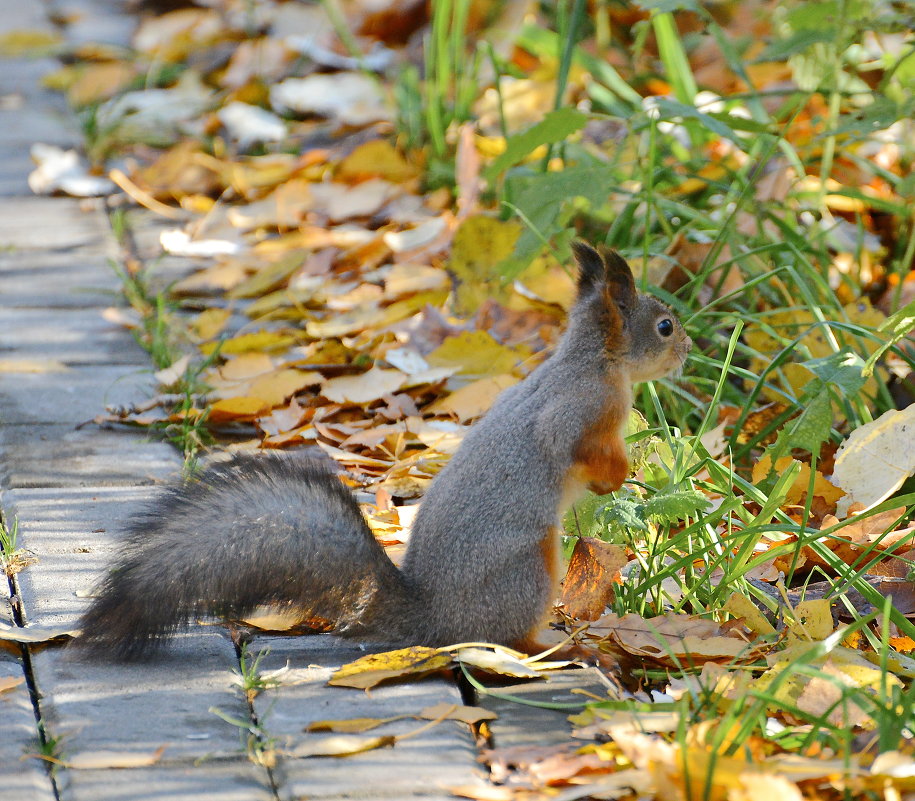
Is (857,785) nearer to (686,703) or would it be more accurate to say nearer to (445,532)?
(686,703)

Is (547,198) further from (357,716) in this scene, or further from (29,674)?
(29,674)

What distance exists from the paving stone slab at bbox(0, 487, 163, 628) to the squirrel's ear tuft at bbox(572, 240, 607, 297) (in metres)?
1.12

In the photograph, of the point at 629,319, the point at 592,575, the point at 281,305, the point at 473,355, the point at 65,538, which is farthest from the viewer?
the point at 281,305

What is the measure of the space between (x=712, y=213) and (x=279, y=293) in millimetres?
1475

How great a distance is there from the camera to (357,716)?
2.13 m

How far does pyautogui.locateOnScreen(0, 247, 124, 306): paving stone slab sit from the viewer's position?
13.3 ft

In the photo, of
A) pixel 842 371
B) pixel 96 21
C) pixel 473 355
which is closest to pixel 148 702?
pixel 842 371

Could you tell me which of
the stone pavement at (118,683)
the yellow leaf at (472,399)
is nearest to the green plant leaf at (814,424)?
the stone pavement at (118,683)

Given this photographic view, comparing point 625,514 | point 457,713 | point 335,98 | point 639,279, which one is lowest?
point 457,713

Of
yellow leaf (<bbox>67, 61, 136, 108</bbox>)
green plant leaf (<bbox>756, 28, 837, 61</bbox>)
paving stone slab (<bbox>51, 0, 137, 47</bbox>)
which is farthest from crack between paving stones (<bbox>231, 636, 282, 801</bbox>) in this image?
paving stone slab (<bbox>51, 0, 137, 47</bbox>)

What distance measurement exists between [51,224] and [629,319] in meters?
2.68

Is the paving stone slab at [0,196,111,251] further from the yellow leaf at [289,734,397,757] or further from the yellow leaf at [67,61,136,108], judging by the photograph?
the yellow leaf at [289,734,397,757]

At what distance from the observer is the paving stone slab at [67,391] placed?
10.9ft

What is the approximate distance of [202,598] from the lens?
2205 millimetres
